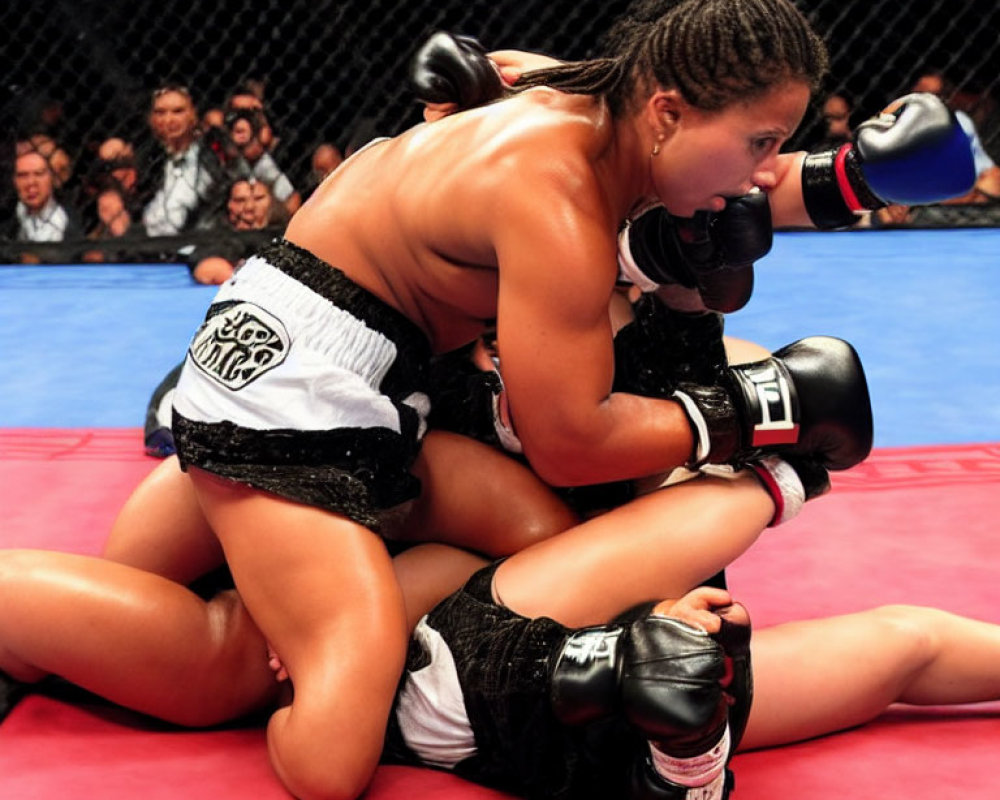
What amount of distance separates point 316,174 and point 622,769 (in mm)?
3542

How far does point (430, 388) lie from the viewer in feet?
5.76

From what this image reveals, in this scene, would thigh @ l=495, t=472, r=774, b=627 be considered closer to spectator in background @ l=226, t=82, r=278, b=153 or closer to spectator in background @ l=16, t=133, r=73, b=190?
spectator in background @ l=226, t=82, r=278, b=153

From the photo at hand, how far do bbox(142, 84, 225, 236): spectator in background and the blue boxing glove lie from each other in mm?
3174

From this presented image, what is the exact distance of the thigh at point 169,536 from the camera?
1.77m

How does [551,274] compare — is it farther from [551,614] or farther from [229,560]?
[229,560]

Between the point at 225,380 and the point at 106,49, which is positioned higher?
the point at 225,380

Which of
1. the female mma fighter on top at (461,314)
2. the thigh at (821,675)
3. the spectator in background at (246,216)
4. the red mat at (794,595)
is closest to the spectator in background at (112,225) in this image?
the spectator in background at (246,216)

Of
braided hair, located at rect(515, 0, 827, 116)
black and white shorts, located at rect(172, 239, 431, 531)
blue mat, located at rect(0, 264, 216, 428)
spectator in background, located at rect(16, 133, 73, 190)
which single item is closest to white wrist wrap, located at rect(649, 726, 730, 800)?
black and white shorts, located at rect(172, 239, 431, 531)

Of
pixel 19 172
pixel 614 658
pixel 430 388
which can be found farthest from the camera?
pixel 19 172

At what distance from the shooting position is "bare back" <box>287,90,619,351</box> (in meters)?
1.49

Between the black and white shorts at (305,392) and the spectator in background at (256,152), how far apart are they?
306 centimetres

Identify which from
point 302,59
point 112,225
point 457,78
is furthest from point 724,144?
point 112,225

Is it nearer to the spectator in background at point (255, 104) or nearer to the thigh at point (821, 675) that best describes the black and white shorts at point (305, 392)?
the thigh at point (821, 675)

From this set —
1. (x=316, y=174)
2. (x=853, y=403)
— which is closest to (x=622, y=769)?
(x=853, y=403)
